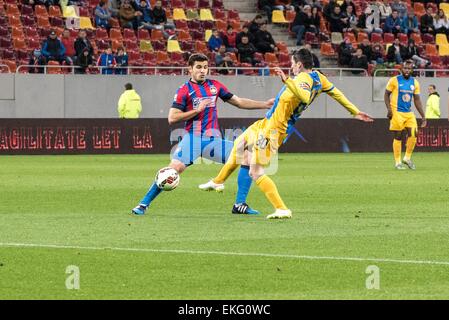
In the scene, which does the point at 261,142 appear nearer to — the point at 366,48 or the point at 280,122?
the point at 280,122

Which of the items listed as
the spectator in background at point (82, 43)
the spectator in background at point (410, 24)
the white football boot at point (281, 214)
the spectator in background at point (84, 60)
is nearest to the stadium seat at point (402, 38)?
the spectator in background at point (410, 24)

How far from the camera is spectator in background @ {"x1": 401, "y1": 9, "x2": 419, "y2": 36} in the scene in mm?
43312

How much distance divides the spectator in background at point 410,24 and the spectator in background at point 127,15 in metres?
10.2

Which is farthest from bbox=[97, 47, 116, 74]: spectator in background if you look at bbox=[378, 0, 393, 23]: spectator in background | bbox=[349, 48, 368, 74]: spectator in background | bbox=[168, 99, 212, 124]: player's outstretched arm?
bbox=[168, 99, 212, 124]: player's outstretched arm

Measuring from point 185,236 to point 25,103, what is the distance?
25.0 m

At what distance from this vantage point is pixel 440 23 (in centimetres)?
4378

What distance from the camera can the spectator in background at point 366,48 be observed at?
4078 cm

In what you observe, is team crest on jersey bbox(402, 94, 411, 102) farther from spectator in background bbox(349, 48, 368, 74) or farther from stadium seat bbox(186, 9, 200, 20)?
stadium seat bbox(186, 9, 200, 20)

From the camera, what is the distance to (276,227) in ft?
43.5

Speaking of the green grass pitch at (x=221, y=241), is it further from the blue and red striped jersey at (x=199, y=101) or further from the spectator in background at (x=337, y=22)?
the spectator in background at (x=337, y=22)

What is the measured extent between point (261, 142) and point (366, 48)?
27.1 meters

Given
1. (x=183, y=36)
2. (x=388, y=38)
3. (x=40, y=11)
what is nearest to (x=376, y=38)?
(x=388, y=38)

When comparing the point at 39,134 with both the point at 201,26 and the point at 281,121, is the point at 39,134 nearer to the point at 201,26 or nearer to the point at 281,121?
the point at 201,26

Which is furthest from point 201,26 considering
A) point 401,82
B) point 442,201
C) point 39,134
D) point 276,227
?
point 276,227
